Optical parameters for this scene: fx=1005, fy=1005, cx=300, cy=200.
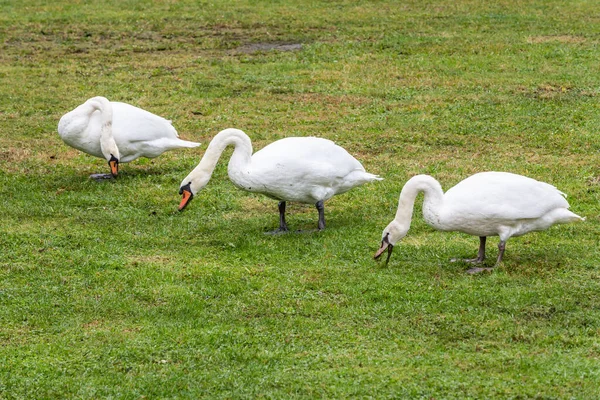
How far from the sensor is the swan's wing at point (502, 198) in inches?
343

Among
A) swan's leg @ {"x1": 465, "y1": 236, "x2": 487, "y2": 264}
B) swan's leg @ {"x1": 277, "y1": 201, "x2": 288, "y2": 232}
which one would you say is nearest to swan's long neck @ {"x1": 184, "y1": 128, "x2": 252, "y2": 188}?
swan's leg @ {"x1": 277, "y1": 201, "x2": 288, "y2": 232}

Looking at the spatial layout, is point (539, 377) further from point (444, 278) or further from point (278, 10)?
point (278, 10)

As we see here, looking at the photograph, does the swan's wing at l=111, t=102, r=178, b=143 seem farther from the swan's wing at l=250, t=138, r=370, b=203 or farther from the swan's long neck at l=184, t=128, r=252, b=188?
the swan's wing at l=250, t=138, r=370, b=203

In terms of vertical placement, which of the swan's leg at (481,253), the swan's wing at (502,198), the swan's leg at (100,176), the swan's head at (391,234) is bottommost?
the swan's leg at (481,253)

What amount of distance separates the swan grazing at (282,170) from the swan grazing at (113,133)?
2288 millimetres

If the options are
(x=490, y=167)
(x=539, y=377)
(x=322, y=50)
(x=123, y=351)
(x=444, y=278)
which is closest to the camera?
(x=539, y=377)

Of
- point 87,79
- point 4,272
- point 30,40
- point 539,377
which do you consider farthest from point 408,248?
point 30,40

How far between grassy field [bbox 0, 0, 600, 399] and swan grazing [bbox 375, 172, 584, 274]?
382mm

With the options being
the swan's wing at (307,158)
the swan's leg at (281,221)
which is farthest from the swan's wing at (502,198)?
the swan's leg at (281,221)

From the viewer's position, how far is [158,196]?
→ 11.7m

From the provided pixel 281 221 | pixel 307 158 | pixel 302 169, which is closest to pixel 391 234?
pixel 302 169

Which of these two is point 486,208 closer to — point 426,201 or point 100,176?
point 426,201

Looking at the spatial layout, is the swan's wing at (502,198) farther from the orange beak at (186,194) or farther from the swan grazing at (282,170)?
the orange beak at (186,194)

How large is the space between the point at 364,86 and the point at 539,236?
23.7 ft
